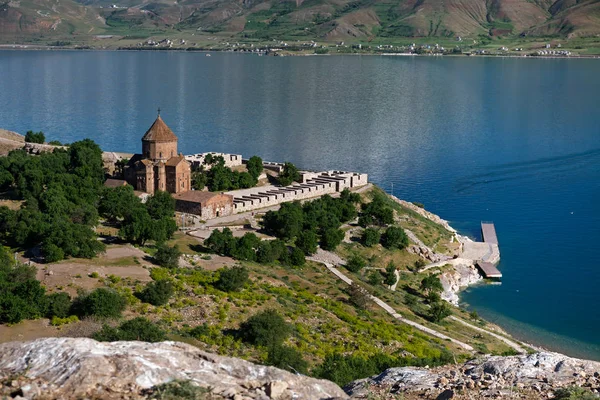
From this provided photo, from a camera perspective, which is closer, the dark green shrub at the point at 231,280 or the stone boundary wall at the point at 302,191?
the dark green shrub at the point at 231,280

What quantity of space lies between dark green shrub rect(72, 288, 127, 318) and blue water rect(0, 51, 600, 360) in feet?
60.9

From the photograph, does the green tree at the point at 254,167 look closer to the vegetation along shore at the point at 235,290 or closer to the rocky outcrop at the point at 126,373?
the vegetation along shore at the point at 235,290

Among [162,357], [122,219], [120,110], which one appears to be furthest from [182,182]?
[120,110]

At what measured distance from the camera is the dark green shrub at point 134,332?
61.6ft

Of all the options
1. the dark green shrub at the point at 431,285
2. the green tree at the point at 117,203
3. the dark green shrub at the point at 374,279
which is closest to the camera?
the dark green shrub at the point at 374,279

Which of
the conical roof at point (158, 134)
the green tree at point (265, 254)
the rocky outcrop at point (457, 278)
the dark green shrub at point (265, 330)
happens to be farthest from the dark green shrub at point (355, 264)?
the dark green shrub at point (265, 330)

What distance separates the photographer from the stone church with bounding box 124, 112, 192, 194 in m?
40.1

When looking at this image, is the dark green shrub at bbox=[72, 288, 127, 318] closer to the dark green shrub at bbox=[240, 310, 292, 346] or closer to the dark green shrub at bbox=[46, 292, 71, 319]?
the dark green shrub at bbox=[46, 292, 71, 319]

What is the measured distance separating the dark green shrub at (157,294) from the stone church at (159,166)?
661 inches

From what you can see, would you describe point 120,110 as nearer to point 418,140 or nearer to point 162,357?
point 418,140

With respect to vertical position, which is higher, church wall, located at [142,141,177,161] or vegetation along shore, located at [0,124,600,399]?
church wall, located at [142,141,177,161]

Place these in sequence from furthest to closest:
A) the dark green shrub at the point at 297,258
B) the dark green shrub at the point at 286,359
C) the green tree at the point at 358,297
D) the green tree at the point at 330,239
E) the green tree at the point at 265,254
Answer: the green tree at the point at 330,239 → the dark green shrub at the point at 297,258 → the green tree at the point at 265,254 → the green tree at the point at 358,297 → the dark green shrub at the point at 286,359

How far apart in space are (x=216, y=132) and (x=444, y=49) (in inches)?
5005

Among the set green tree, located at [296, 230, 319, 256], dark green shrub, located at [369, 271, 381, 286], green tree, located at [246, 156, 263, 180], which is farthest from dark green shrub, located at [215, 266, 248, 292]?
green tree, located at [246, 156, 263, 180]
